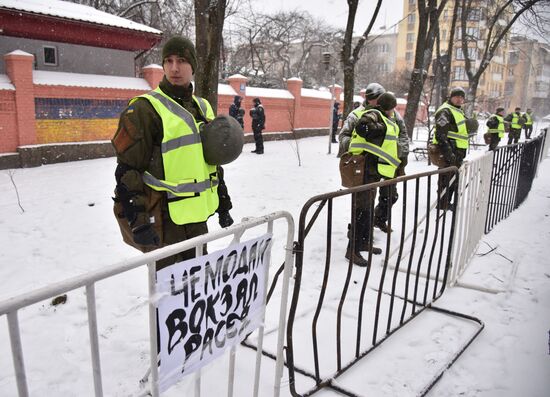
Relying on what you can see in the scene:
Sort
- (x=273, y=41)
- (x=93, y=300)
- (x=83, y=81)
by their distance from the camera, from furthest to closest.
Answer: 1. (x=273, y=41)
2. (x=83, y=81)
3. (x=93, y=300)

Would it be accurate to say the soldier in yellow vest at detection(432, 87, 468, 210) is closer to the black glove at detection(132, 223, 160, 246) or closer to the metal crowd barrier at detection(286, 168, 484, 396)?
the metal crowd barrier at detection(286, 168, 484, 396)

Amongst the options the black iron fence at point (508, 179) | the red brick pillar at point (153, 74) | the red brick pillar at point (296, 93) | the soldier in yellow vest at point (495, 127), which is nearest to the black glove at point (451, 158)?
the black iron fence at point (508, 179)

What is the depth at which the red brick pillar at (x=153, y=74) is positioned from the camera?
13.0 meters

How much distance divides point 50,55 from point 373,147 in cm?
1313

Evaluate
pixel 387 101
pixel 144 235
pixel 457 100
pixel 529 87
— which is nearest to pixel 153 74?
pixel 457 100

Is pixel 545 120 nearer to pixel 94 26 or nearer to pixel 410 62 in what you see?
pixel 410 62

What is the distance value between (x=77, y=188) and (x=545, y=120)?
62129 millimetres

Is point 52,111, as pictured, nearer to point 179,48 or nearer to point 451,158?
point 451,158

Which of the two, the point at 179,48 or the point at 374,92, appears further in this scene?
the point at 374,92

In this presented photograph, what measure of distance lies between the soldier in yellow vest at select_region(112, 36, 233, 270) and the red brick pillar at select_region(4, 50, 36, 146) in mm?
9272

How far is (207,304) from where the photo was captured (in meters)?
1.64

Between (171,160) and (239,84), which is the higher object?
(239,84)

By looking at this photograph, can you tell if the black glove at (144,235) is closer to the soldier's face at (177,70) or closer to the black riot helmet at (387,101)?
the soldier's face at (177,70)

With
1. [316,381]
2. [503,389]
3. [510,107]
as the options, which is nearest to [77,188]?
[316,381]
